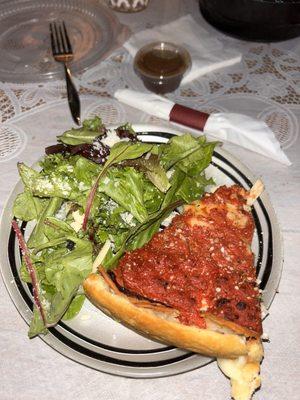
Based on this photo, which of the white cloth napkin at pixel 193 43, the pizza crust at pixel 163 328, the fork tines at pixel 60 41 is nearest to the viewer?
the pizza crust at pixel 163 328

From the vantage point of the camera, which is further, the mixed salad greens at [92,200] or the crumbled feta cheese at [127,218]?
the crumbled feta cheese at [127,218]

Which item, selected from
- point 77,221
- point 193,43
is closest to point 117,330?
point 77,221

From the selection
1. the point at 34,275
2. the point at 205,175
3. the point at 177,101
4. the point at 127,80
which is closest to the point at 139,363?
the point at 34,275

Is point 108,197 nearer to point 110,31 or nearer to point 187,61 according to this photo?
point 187,61

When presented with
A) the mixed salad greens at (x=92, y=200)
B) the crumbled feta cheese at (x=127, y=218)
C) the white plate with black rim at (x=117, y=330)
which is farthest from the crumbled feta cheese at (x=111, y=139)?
the white plate with black rim at (x=117, y=330)

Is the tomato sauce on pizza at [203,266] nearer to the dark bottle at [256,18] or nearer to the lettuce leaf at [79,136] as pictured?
the lettuce leaf at [79,136]

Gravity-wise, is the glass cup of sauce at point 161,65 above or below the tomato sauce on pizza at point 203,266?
above

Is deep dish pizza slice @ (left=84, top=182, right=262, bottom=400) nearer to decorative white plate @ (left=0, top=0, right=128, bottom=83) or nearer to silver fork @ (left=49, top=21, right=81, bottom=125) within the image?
silver fork @ (left=49, top=21, right=81, bottom=125)
